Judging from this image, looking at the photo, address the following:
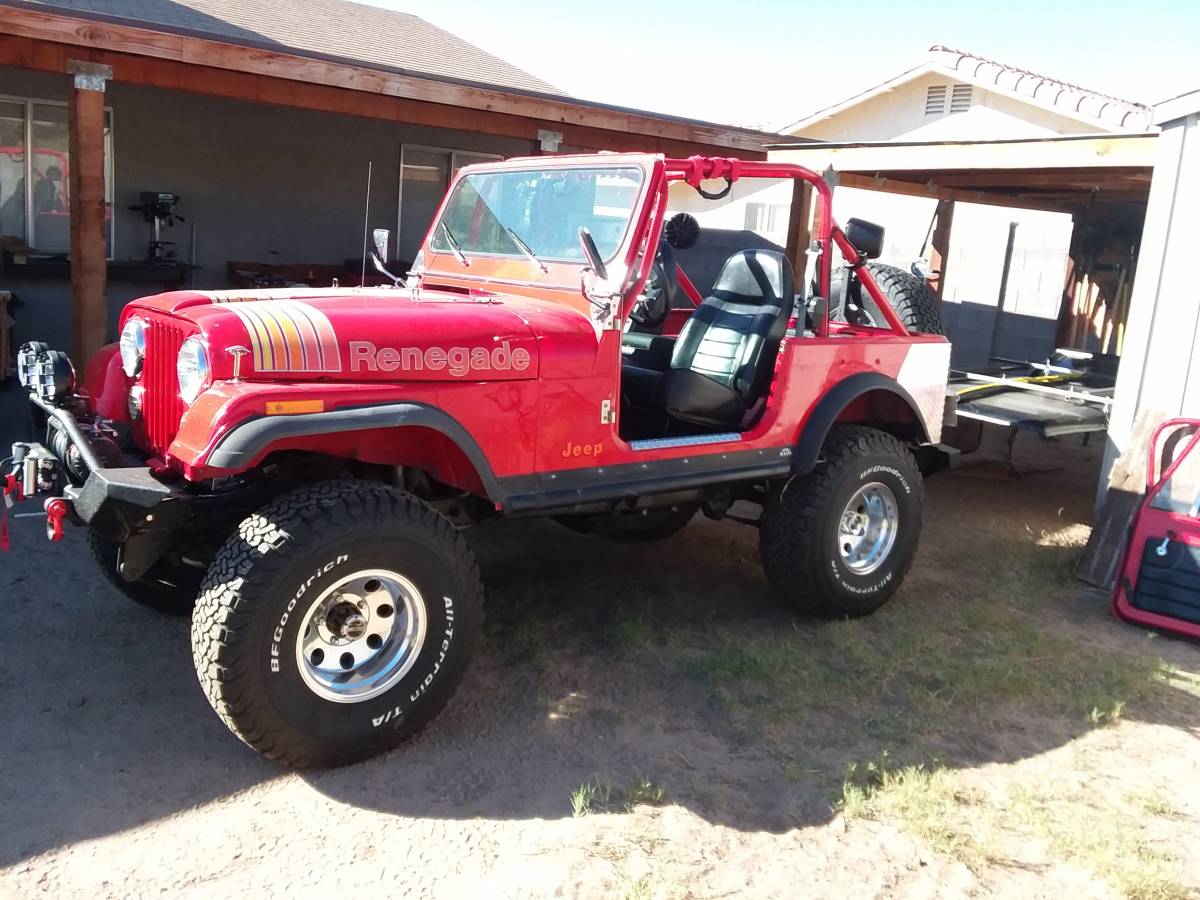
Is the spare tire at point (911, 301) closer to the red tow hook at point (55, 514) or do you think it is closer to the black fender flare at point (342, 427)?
the black fender flare at point (342, 427)

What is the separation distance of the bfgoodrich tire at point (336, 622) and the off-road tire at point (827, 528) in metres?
1.67

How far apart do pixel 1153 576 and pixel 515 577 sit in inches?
126

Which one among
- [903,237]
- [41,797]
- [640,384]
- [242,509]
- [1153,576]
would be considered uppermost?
[903,237]

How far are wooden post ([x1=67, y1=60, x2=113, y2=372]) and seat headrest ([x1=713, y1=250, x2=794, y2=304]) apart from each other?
369 centimetres

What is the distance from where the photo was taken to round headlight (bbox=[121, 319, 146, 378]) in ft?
11.6

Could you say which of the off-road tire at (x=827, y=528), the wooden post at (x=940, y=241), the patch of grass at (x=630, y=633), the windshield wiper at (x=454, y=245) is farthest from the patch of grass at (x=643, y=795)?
the wooden post at (x=940, y=241)

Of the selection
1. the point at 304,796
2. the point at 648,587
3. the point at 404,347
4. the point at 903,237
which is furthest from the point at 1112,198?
the point at 304,796

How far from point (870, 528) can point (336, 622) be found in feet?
8.94

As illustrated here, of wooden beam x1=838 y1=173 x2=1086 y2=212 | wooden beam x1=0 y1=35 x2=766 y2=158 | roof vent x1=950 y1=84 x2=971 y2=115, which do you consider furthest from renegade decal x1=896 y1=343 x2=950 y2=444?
roof vent x1=950 y1=84 x2=971 y2=115

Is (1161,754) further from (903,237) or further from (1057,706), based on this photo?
(903,237)

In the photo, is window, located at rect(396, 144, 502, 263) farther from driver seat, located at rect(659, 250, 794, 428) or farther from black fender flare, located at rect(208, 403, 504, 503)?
black fender flare, located at rect(208, 403, 504, 503)

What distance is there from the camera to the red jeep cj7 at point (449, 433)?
3.09 meters

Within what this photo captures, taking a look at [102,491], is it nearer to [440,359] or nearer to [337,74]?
[440,359]

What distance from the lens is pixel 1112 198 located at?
412 inches
